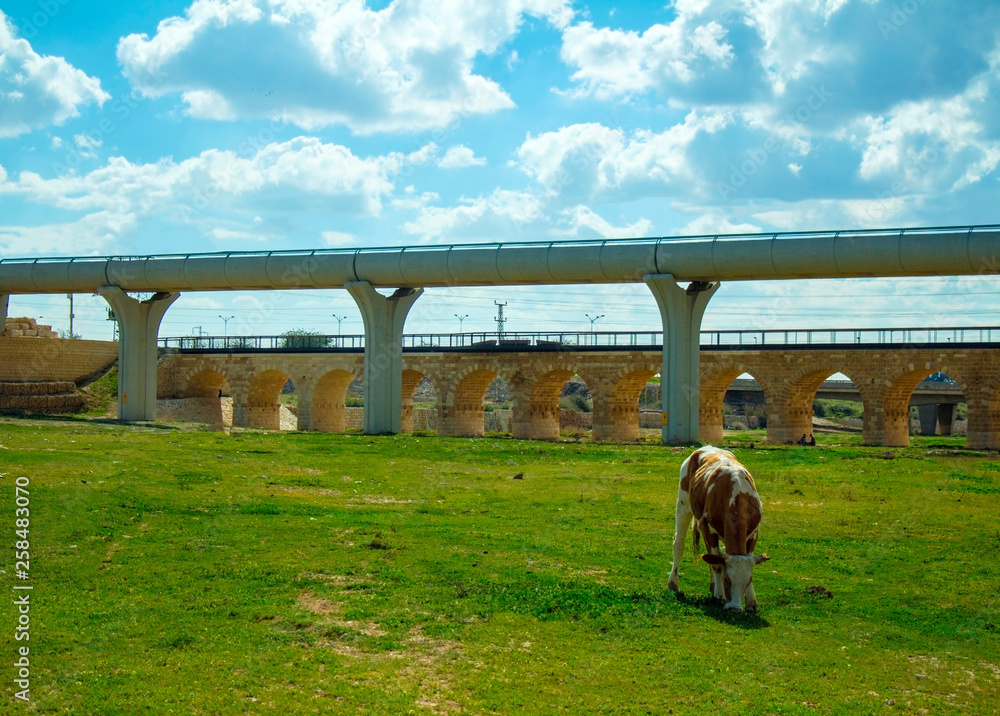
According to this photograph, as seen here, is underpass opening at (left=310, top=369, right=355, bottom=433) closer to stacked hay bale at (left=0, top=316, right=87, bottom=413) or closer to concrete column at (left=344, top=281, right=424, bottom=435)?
stacked hay bale at (left=0, top=316, right=87, bottom=413)

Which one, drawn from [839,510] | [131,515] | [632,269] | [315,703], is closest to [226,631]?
[315,703]

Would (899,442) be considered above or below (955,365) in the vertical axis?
below

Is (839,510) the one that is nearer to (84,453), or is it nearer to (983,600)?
(983,600)

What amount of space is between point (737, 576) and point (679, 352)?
803 inches

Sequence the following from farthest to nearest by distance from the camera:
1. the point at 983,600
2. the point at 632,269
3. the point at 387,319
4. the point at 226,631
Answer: the point at 387,319, the point at 632,269, the point at 983,600, the point at 226,631

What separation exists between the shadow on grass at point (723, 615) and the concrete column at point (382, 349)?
23.9 metres

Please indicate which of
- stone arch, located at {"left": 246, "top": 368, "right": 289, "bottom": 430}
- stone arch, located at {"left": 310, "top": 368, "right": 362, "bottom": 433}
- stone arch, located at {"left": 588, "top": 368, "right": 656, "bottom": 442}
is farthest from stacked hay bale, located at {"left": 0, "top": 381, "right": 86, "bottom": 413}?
stone arch, located at {"left": 588, "top": 368, "right": 656, "bottom": 442}

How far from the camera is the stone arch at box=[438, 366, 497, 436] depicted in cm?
4647

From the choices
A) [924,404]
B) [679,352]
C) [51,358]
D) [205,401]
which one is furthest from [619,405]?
[924,404]

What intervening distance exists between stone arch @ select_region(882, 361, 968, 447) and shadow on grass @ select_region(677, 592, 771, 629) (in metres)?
32.7

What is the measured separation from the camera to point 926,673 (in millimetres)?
8023

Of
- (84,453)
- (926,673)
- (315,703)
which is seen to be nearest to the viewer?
(315,703)

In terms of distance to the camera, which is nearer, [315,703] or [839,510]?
[315,703]

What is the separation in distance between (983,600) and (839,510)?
5973 millimetres
